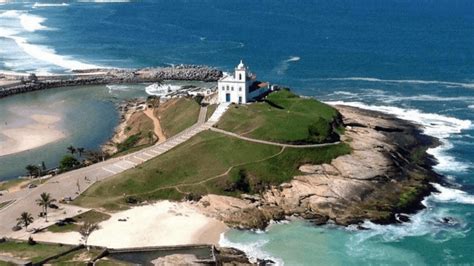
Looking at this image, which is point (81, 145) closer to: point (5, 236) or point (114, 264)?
point (5, 236)

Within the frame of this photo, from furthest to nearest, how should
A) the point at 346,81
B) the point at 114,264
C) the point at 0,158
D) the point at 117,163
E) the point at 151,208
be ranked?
the point at 346,81 < the point at 0,158 < the point at 117,163 < the point at 151,208 < the point at 114,264

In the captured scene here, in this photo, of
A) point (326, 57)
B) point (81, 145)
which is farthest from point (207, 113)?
point (326, 57)

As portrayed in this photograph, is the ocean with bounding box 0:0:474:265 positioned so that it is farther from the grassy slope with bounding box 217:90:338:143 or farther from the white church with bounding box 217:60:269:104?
the white church with bounding box 217:60:269:104

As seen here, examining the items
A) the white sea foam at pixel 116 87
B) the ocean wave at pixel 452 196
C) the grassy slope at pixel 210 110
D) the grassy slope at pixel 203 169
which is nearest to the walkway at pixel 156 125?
the grassy slope at pixel 210 110

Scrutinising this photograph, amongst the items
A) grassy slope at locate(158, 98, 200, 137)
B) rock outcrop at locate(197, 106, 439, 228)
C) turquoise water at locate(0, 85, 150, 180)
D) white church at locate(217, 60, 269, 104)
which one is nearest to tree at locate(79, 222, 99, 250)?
rock outcrop at locate(197, 106, 439, 228)

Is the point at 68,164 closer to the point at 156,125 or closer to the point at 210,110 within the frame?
the point at 156,125

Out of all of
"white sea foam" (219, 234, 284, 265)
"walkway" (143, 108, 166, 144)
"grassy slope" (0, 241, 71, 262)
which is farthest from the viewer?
"walkway" (143, 108, 166, 144)

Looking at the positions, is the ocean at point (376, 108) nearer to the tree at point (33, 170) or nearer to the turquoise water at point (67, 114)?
the turquoise water at point (67, 114)
